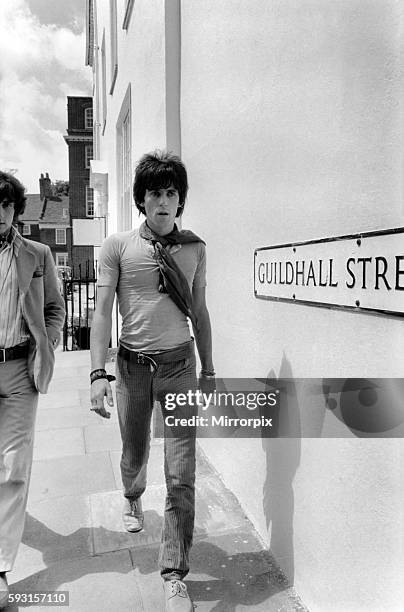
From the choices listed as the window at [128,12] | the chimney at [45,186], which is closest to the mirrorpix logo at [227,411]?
the window at [128,12]

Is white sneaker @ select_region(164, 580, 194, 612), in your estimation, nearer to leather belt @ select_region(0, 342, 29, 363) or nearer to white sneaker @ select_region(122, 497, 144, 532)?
white sneaker @ select_region(122, 497, 144, 532)

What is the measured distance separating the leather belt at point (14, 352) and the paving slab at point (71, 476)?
4.55ft

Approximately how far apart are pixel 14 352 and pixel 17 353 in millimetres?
18

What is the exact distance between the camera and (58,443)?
462 centimetres

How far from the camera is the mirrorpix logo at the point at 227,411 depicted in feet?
8.23

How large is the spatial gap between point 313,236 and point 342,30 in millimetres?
760

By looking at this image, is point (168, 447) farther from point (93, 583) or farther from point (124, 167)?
Result: point (124, 167)

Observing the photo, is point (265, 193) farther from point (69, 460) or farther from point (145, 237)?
point (69, 460)

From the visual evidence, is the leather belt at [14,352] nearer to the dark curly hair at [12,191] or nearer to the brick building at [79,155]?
the dark curly hair at [12,191]

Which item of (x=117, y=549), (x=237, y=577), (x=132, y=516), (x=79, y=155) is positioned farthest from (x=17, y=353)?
(x=79, y=155)

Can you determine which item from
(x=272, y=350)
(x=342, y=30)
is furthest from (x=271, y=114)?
(x=272, y=350)

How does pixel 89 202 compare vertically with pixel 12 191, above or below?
above

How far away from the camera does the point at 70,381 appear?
7.25 meters

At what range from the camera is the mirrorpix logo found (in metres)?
2.51
